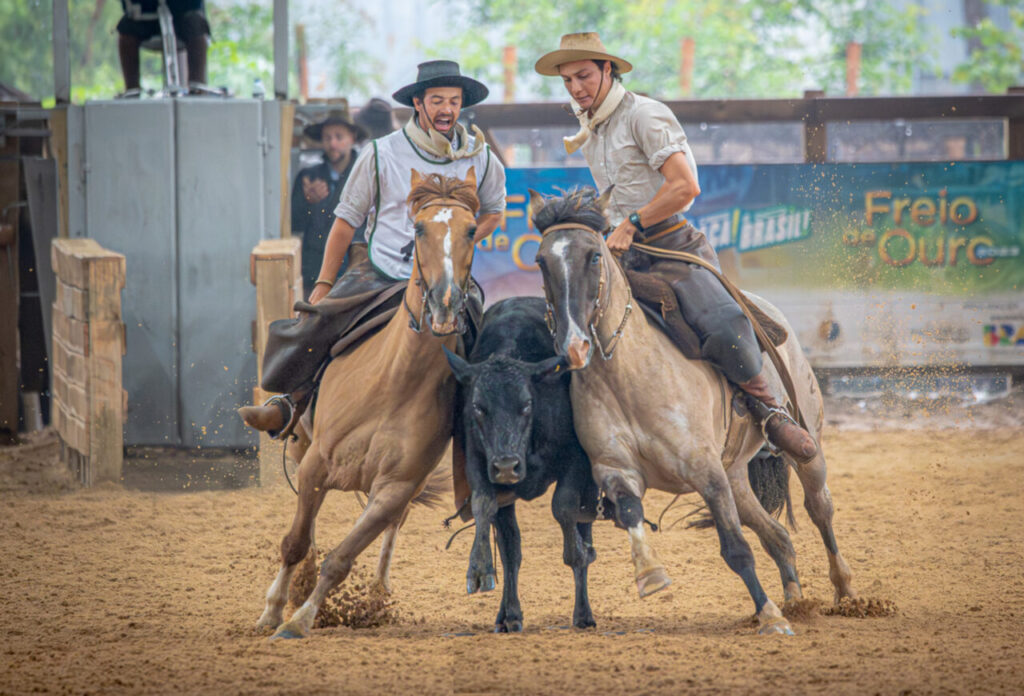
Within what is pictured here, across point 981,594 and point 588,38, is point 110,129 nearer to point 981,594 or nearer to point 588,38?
point 588,38

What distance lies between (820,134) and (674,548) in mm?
5140

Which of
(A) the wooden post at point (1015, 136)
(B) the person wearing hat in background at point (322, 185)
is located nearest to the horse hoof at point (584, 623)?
(B) the person wearing hat in background at point (322, 185)

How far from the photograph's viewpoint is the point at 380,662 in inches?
177

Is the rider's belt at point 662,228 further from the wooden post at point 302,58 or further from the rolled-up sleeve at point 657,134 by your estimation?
the wooden post at point 302,58

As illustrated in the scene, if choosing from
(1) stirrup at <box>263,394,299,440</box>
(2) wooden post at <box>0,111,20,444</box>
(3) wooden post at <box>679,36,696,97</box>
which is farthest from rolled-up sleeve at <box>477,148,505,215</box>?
(3) wooden post at <box>679,36,696,97</box>

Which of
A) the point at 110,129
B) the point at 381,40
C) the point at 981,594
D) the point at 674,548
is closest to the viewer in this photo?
the point at 981,594

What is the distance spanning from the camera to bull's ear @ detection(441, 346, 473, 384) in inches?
193

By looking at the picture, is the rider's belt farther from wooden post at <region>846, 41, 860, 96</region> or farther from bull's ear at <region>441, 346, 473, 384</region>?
wooden post at <region>846, 41, 860, 96</region>

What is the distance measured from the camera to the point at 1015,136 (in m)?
10.8

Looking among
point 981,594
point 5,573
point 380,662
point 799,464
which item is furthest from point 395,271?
point 981,594

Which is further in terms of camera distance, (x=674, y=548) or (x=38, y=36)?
(x=38, y=36)

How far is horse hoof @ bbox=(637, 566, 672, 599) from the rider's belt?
1754mm

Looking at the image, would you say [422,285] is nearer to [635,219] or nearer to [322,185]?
[635,219]

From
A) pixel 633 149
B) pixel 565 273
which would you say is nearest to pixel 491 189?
pixel 633 149
